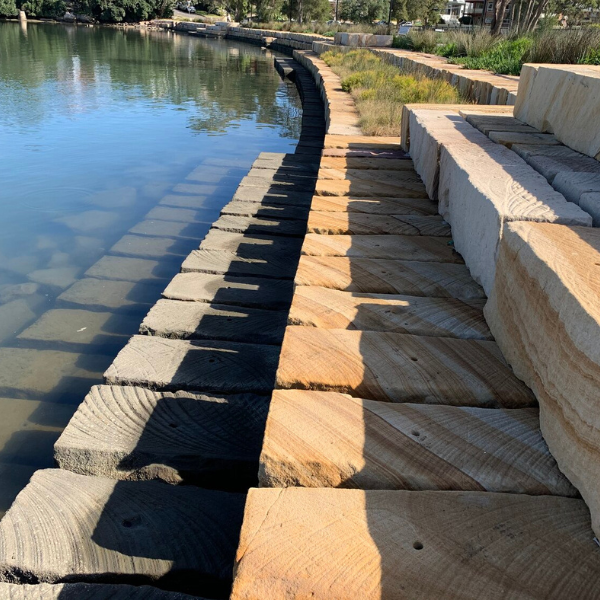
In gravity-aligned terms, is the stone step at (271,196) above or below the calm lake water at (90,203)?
above

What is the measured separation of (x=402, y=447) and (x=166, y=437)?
1.32m

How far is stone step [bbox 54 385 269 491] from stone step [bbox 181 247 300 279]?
1.74 meters

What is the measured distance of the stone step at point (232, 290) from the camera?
405 centimetres

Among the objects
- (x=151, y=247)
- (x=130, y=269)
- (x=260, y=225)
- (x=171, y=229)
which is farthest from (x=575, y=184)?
(x=171, y=229)

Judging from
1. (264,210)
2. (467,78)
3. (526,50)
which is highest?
(526,50)

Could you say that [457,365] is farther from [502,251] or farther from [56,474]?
[56,474]

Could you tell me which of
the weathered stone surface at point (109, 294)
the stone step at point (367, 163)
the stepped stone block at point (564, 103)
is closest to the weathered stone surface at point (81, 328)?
the weathered stone surface at point (109, 294)

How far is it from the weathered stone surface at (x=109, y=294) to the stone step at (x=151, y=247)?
82 cm

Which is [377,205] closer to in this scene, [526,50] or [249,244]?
[249,244]

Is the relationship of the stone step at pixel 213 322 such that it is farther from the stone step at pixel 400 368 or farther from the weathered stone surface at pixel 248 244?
the stone step at pixel 400 368

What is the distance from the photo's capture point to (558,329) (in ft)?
5.83

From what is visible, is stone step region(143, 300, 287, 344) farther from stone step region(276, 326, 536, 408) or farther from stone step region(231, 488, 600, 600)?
stone step region(231, 488, 600, 600)

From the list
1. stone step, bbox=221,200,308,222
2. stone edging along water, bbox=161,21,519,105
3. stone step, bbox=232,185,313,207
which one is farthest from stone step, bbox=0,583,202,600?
stone edging along water, bbox=161,21,519,105

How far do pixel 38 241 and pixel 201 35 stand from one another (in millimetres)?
52156
